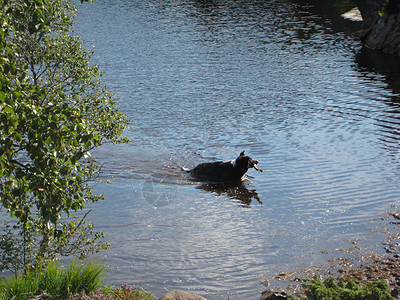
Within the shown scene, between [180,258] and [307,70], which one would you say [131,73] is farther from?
[180,258]

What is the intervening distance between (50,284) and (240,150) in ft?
48.3

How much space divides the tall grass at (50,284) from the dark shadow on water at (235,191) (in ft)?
29.4

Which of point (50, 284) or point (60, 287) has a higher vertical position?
point (50, 284)

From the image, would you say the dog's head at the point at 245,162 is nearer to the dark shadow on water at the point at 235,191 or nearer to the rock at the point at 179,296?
the dark shadow on water at the point at 235,191

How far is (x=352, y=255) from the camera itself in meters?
14.2

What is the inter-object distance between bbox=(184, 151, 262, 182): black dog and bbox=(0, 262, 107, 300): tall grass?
33.7 feet

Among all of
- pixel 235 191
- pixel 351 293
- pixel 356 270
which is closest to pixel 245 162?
pixel 235 191

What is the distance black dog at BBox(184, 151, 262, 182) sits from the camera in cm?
2019

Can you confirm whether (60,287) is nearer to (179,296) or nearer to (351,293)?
(179,296)

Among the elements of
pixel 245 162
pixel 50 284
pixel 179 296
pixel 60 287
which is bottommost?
pixel 245 162

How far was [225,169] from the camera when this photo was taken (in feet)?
67.6

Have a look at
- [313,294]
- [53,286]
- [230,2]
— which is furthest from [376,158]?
[230,2]

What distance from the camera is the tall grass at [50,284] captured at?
9.81m

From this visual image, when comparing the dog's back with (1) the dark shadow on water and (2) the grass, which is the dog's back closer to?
(1) the dark shadow on water
